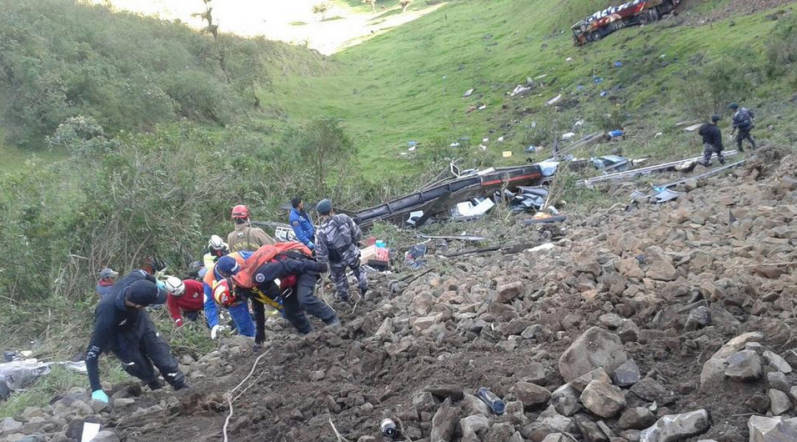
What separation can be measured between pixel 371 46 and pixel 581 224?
1944 inches

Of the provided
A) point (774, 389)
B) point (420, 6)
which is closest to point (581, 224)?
point (774, 389)

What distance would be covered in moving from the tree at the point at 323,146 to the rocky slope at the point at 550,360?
8517 millimetres

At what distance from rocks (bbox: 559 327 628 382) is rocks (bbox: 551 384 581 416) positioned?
0.73ft

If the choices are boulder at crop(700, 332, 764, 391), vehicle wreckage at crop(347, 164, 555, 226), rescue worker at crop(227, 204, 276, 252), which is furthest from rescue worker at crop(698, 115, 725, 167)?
boulder at crop(700, 332, 764, 391)

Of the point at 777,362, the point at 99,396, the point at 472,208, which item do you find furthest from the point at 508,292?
the point at 472,208

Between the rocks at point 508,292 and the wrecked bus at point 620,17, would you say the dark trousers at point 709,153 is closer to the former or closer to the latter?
the rocks at point 508,292

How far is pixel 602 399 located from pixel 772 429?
931 millimetres

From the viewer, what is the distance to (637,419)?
3.76 m

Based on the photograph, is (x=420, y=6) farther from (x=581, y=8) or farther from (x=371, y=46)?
(x=581, y=8)

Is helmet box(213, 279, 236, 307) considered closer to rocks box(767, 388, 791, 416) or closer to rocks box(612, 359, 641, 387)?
rocks box(612, 359, 641, 387)

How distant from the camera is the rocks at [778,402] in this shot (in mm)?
3492

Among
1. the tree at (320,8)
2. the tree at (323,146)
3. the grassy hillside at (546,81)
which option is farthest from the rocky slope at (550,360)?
the tree at (320,8)

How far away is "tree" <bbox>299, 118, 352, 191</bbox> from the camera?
1670cm

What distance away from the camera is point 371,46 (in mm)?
57750
